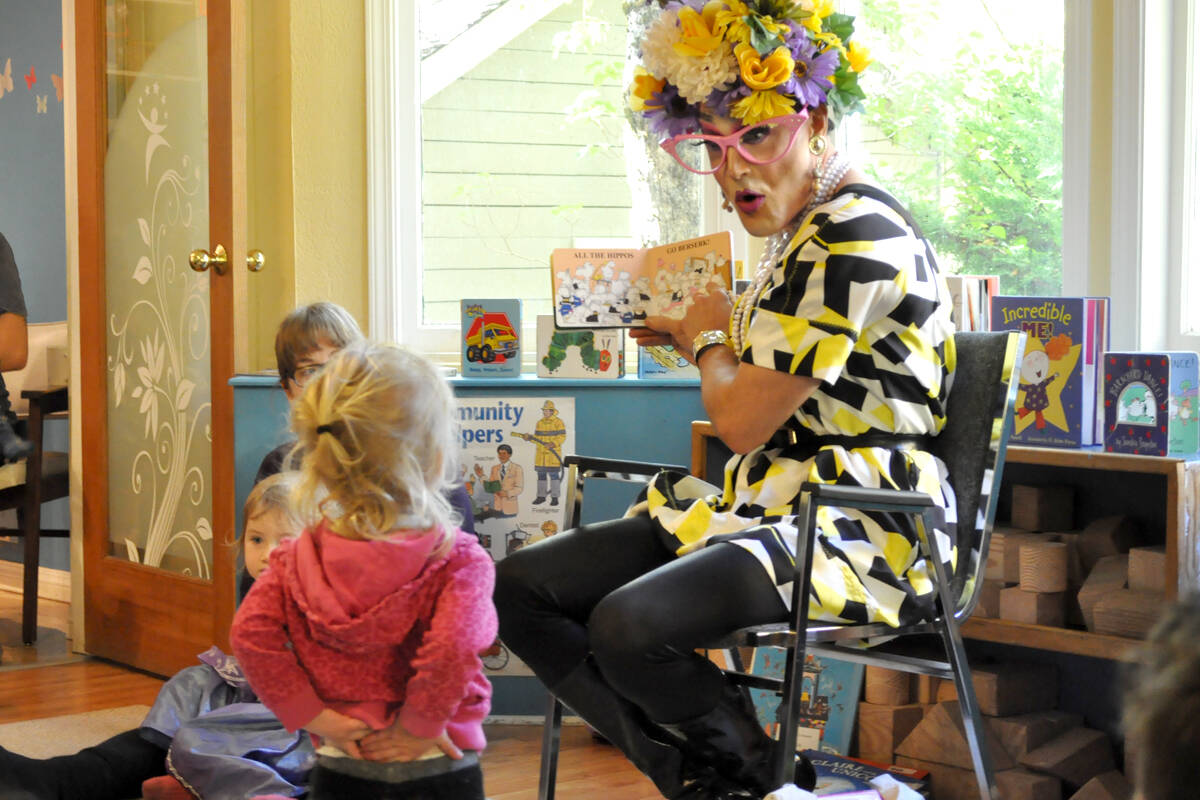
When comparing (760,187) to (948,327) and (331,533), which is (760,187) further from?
(331,533)

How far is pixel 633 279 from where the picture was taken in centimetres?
202

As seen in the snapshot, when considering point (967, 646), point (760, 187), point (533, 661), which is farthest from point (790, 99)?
point (967, 646)

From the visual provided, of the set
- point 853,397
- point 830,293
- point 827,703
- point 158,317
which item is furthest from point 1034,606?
point 158,317

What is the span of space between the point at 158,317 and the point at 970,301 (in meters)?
2.20

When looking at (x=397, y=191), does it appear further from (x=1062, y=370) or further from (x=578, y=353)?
(x=1062, y=370)

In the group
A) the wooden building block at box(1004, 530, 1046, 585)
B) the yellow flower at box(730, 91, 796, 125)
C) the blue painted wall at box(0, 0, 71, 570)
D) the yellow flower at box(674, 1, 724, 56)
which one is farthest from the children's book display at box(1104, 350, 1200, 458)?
the blue painted wall at box(0, 0, 71, 570)

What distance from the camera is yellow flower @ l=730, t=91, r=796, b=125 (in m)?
1.77

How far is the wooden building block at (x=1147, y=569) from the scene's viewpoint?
6.65ft

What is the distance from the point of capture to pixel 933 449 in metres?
1.83

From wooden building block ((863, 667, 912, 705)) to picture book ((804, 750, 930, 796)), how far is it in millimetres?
140

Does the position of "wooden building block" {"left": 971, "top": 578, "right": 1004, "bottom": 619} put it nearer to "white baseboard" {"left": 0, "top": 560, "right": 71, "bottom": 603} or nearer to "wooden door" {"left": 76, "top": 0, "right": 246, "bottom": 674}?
"wooden door" {"left": 76, "top": 0, "right": 246, "bottom": 674}

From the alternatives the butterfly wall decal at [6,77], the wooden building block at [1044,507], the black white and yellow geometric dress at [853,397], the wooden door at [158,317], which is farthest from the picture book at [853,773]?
the butterfly wall decal at [6,77]

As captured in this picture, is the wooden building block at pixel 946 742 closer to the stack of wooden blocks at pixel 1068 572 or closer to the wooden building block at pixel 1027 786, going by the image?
the wooden building block at pixel 1027 786

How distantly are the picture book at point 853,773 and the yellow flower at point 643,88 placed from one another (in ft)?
3.88
